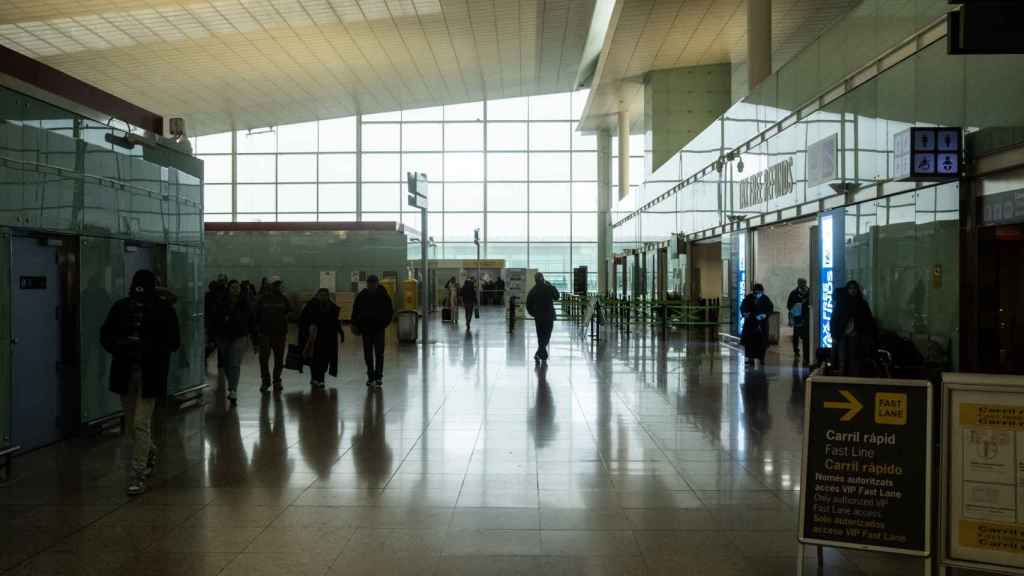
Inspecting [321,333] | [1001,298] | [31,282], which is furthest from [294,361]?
[1001,298]

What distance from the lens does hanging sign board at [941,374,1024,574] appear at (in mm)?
4078

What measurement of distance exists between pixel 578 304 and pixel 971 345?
70.2 feet

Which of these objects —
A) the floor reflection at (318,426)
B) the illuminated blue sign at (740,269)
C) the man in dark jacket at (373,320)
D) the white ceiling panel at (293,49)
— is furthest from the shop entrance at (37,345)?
the white ceiling panel at (293,49)

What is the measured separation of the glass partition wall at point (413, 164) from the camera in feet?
148

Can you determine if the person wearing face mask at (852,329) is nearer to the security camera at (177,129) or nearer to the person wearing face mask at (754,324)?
the person wearing face mask at (754,324)

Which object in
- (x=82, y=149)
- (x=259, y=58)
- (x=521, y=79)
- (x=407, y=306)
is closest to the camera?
(x=82, y=149)

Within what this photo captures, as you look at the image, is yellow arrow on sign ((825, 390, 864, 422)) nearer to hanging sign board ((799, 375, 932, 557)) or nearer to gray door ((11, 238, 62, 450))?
hanging sign board ((799, 375, 932, 557))

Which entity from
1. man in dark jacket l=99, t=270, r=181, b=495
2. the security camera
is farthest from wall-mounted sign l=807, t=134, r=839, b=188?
man in dark jacket l=99, t=270, r=181, b=495

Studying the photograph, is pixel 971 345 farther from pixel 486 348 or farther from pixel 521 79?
pixel 521 79

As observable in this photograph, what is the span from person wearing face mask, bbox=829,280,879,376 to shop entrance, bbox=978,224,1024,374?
178cm

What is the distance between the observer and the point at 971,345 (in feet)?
29.9

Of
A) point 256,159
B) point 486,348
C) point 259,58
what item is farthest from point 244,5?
point 256,159

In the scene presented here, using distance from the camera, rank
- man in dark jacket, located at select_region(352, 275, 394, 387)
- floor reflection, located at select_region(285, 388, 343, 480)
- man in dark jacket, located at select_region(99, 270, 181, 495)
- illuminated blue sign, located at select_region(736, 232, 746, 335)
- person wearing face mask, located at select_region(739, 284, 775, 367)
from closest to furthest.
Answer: man in dark jacket, located at select_region(99, 270, 181, 495) < floor reflection, located at select_region(285, 388, 343, 480) < man in dark jacket, located at select_region(352, 275, 394, 387) < person wearing face mask, located at select_region(739, 284, 775, 367) < illuminated blue sign, located at select_region(736, 232, 746, 335)

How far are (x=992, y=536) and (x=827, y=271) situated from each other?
34.8 ft
